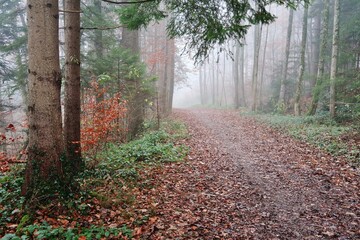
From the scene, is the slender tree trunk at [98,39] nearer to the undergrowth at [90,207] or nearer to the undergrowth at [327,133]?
the undergrowth at [90,207]

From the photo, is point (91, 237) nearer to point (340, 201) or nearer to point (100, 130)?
point (100, 130)

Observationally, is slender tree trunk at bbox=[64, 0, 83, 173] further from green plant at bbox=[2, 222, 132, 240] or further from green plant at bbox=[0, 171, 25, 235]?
green plant at bbox=[2, 222, 132, 240]

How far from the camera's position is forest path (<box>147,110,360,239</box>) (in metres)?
4.37

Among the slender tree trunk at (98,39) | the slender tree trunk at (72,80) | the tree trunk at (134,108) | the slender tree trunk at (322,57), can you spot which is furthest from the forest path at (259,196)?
the slender tree trunk at (98,39)

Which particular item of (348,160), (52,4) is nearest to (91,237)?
(52,4)

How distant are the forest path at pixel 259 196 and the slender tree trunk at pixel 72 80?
2.22 metres

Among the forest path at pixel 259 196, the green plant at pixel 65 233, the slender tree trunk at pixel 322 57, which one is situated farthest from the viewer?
the slender tree trunk at pixel 322 57

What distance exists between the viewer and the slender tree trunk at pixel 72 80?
5.85 metres

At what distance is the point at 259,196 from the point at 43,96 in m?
4.79

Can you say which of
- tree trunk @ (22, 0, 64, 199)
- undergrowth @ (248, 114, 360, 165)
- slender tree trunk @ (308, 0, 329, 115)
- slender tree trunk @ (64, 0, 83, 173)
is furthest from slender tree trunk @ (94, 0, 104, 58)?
slender tree trunk @ (308, 0, 329, 115)

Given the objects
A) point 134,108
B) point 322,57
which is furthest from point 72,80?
point 322,57

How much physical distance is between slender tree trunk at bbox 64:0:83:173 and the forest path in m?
2.22

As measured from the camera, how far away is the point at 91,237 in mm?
3732

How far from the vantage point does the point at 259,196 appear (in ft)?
18.8
